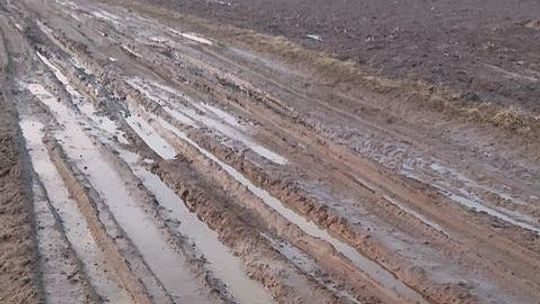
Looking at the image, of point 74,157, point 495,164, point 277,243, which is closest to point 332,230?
point 277,243

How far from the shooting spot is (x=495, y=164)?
13.4 metres

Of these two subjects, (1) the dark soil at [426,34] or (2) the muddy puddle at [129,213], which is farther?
(1) the dark soil at [426,34]

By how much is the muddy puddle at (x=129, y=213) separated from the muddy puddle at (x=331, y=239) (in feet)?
6.12

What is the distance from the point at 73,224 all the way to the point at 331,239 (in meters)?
3.78

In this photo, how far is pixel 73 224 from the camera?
11273 mm

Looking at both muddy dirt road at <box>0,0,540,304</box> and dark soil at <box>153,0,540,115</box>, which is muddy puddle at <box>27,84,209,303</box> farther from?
dark soil at <box>153,0,540,115</box>

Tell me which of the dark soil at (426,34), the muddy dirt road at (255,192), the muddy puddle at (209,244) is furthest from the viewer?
the dark soil at (426,34)

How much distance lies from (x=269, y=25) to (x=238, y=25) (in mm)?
1120

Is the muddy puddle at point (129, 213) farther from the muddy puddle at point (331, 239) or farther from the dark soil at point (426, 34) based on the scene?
the dark soil at point (426, 34)

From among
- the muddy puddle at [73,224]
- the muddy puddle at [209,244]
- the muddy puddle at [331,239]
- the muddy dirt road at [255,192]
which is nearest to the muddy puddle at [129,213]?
the muddy dirt road at [255,192]

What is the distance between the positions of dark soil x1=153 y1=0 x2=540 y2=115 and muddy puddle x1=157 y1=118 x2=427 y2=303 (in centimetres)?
646

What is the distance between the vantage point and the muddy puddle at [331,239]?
373 inches

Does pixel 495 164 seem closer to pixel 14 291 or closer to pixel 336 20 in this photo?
pixel 14 291

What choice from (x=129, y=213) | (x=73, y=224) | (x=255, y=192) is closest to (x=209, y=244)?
(x=129, y=213)
